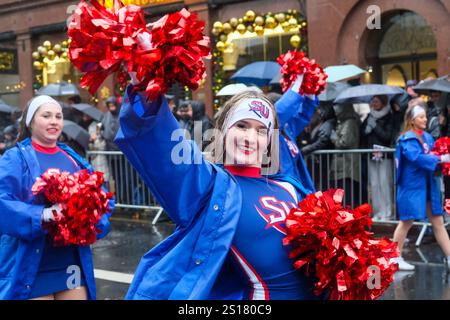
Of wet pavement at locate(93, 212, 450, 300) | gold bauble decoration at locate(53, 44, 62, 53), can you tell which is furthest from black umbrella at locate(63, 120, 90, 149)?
gold bauble decoration at locate(53, 44, 62, 53)

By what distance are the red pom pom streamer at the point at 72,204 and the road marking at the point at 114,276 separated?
10.1 feet

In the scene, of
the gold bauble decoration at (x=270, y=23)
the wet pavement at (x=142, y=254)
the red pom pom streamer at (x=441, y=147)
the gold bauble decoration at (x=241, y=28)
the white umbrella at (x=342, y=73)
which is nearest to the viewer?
the wet pavement at (x=142, y=254)

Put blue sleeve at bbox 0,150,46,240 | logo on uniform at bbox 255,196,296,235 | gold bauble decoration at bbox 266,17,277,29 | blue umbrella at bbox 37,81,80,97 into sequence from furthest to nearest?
gold bauble decoration at bbox 266,17,277,29 → blue umbrella at bbox 37,81,80,97 → blue sleeve at bbox 0,150,46,240 → logo on uniform at bbox 255,196,296,235

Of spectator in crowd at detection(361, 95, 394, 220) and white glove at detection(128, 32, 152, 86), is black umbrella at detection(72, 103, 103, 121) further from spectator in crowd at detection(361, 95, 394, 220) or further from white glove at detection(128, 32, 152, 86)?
white glove at detection(128, 32, 152, 86)

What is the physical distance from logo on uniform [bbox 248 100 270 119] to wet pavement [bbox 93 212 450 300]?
3.77 metres

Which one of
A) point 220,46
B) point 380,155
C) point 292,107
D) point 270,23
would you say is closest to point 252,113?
point 292,107

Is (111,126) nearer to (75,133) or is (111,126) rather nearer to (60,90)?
(75,133)

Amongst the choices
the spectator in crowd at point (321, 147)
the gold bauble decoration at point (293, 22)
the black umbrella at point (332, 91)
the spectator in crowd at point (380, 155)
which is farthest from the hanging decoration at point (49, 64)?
the spectator in crowd at point (380, 155)

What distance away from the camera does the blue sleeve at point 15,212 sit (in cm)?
375

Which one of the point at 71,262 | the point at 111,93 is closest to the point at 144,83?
the point at 71,262

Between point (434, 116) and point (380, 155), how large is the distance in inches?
37.9

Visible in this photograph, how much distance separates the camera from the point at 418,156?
7.04m

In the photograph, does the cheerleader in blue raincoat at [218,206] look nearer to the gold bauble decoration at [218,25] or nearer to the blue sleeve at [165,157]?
the blue sleeve at [165,157]

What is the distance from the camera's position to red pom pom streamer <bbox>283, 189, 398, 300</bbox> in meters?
2.52
